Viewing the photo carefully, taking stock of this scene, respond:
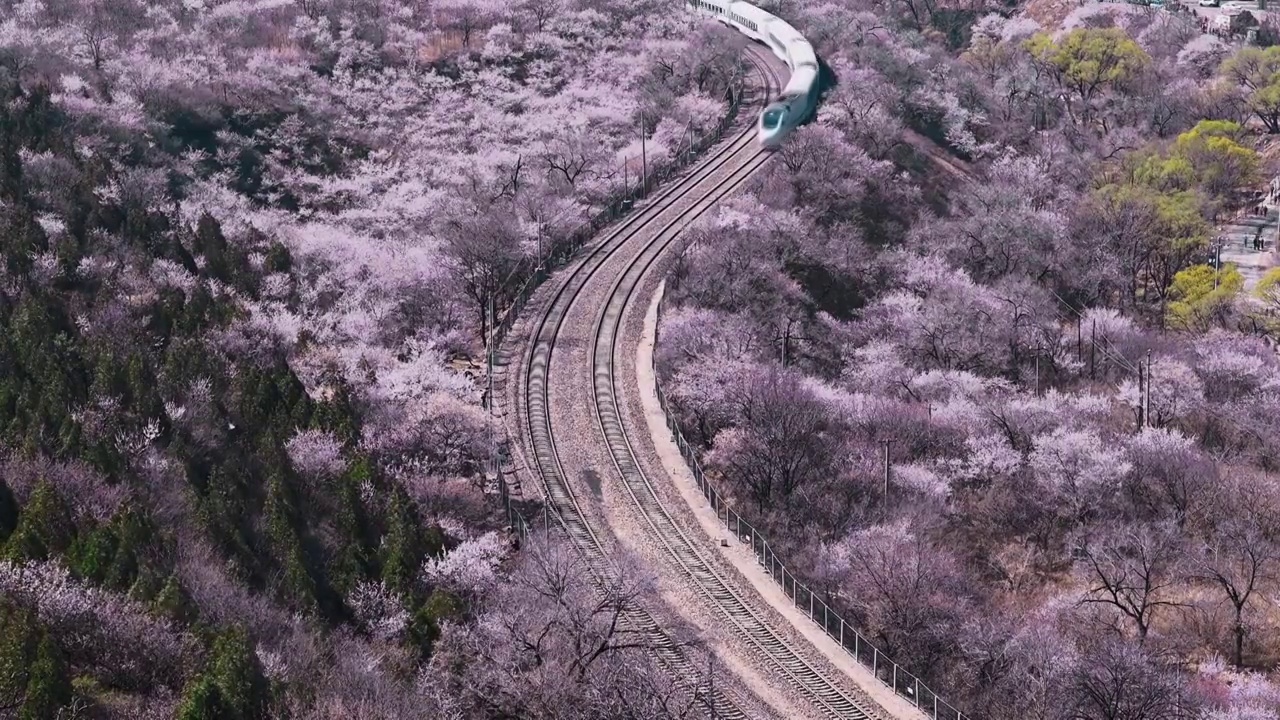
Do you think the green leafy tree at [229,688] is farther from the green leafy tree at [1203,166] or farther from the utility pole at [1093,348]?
the green leafy tree at [1203,166]

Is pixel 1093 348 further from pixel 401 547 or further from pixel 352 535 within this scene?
pixel 352 535

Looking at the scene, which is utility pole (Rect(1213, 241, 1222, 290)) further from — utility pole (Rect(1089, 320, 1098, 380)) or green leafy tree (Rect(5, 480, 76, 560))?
green leafy tree (Rect(5, 480, 76, 560))

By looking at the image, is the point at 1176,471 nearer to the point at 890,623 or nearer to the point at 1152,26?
the point at 890,623

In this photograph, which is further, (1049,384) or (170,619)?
(1049,384)

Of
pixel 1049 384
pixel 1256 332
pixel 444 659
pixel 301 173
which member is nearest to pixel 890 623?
pixel 444 659

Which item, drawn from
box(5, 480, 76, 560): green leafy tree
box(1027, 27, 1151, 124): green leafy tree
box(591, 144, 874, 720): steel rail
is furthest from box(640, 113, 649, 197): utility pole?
box(5, 480, 76, 560): green leafy tree

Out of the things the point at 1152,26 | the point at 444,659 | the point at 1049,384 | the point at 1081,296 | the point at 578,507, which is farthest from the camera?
the point at 1152,26

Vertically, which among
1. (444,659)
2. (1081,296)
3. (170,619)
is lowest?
(1081,296)
